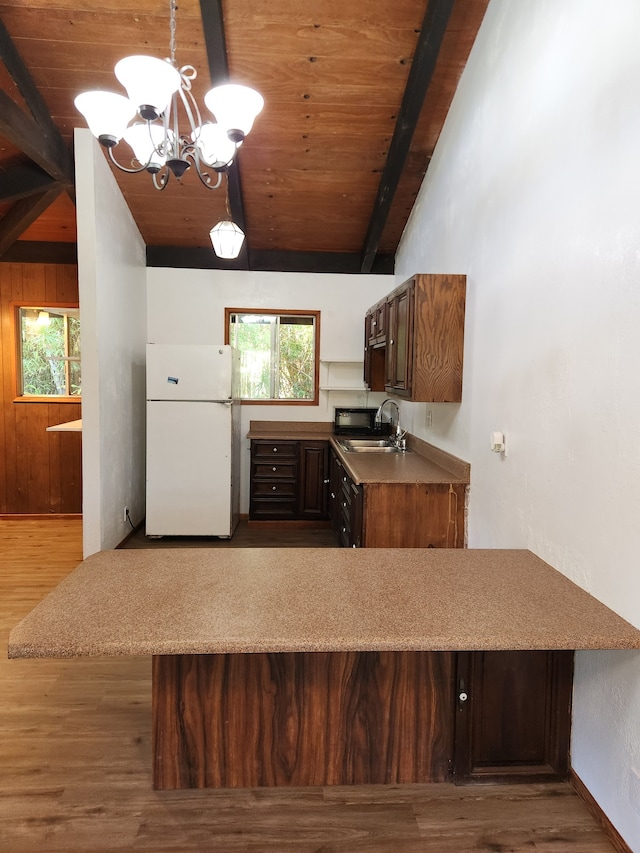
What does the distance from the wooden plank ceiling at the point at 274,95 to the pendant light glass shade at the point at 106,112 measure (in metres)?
1.23

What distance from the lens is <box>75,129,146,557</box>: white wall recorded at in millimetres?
3402

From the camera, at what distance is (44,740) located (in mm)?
2014

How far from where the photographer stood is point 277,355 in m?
5.09

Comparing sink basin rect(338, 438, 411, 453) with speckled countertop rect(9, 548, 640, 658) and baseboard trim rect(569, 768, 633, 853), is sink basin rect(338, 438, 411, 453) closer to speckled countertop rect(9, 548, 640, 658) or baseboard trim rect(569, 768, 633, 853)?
speckled countertop rect(9, 548, 640, 658)

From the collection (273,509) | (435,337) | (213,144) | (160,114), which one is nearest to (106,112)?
(160,114)

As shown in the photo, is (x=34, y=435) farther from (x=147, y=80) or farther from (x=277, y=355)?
(x=147, y=80)

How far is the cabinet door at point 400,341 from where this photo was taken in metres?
2.97

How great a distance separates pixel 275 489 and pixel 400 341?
2037mm

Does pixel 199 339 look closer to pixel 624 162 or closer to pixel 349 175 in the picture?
pixel 349 175

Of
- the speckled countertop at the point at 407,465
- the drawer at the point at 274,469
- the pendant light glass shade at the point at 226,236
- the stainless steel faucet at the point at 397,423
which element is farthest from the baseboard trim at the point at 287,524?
the pendant light glass shade at the point at 226,236

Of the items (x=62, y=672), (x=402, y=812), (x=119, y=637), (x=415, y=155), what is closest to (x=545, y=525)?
(x=402, y=812)

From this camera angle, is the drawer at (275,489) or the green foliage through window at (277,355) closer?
the drawer at (275,489)

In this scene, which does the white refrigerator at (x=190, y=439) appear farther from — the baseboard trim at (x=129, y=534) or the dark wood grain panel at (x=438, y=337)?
the dark wood grain panel at (x=438, y=337)

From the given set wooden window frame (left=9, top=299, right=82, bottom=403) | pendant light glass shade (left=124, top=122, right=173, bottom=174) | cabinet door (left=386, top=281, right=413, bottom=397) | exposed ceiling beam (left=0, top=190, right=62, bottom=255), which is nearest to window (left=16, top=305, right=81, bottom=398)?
wooden window frame (left=9, top=299, right=82, bottom=403)
